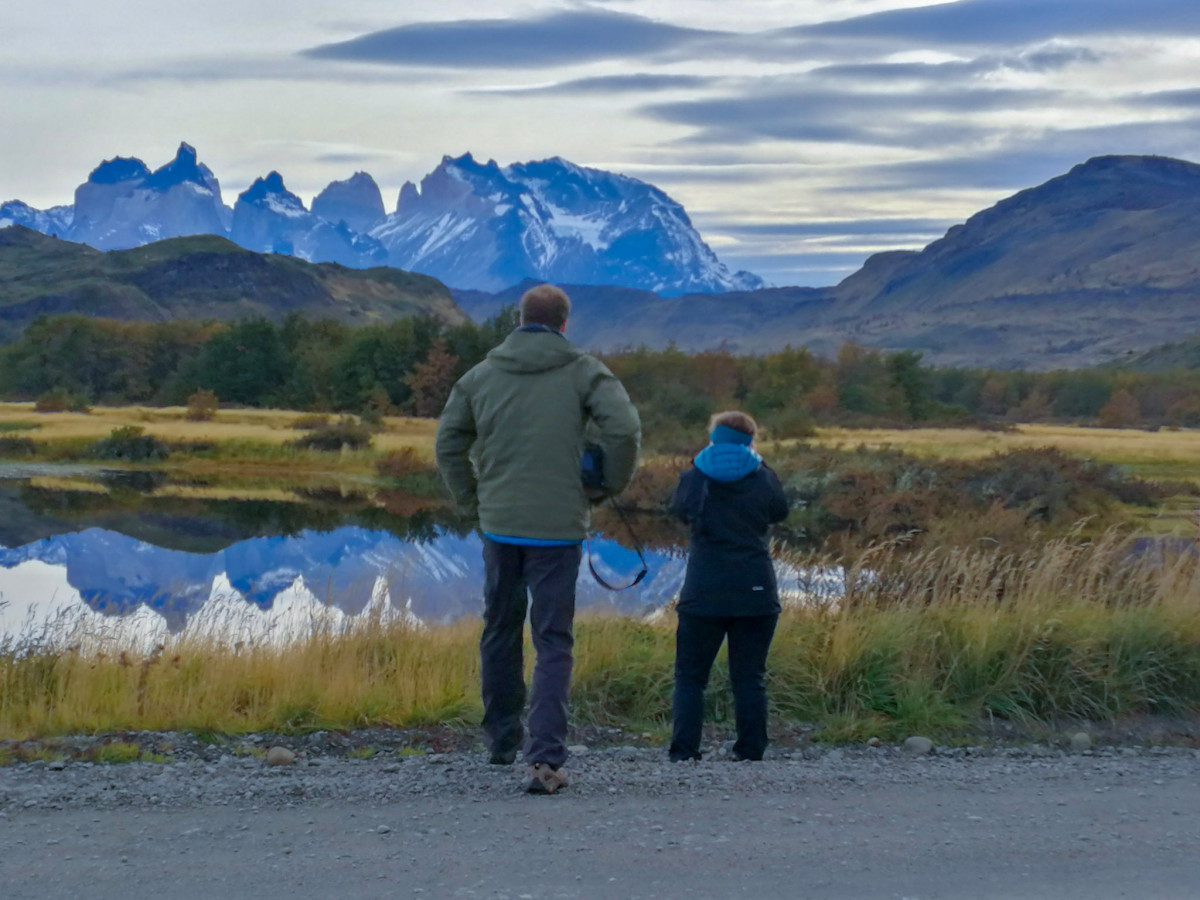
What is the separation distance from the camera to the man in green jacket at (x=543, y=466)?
5.93 metres

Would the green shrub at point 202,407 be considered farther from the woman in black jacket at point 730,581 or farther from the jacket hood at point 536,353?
the jacket hood at point 536,353

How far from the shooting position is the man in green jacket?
5934mm

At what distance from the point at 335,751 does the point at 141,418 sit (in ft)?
177

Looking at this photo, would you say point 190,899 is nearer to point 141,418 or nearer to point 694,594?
point 694,594

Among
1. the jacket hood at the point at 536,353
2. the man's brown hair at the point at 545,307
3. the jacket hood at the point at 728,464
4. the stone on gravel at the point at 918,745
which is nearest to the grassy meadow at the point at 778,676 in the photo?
the stone on gravel at the point at 918,745

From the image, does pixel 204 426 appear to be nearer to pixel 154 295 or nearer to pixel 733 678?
pixel 733 678

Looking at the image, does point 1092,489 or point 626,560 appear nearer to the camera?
point 626,560

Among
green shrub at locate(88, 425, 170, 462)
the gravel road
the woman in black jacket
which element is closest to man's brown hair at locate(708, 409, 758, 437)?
the woman in black jacket

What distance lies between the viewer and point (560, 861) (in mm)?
4773

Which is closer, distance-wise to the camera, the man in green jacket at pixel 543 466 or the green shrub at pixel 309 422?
the man in green jacket at pixel 543 466

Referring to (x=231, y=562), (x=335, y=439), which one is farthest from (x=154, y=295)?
(x=231, y=562)

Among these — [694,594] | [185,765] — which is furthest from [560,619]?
[185,765]

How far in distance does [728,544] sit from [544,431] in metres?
1.25

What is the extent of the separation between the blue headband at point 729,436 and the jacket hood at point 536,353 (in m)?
1.03
